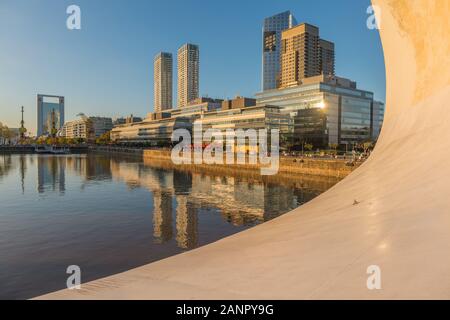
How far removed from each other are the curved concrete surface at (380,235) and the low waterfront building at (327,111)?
87.5 m

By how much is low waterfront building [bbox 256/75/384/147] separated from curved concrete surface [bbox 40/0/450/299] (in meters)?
87.5

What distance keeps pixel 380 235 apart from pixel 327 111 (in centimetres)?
9462

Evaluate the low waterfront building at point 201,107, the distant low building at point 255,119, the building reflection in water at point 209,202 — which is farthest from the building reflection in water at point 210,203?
the low waterfront building at point 201,107

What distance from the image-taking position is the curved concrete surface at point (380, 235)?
4270mm

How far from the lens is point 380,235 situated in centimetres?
519

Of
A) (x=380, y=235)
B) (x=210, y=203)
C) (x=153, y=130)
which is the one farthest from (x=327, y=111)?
(x=380, y=235)

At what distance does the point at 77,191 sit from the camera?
33.2 meters

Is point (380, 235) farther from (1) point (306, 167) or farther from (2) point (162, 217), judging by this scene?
(1) point (306, 167)

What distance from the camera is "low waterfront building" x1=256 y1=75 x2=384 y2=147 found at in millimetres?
95062

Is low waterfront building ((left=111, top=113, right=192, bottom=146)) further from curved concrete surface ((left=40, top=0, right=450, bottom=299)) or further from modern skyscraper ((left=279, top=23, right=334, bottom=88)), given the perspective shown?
curved concrete surface ((left=40, top=0, right=450, bottom=299))

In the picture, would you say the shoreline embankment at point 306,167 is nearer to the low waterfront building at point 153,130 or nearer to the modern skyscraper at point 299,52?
the low waterfront building at point 153,130

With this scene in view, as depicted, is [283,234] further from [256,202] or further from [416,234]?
[256,202]
